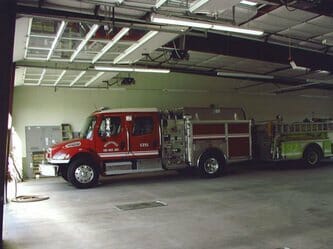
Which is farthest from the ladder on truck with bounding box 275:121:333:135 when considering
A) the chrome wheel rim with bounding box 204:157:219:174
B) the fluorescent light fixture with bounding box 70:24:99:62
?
the fluorescent light fixture with bounding box 70:24:99:62

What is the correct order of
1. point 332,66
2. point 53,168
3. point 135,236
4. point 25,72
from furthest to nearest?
point 332,66 < point 25,72 < point 53,168 < point 135,236

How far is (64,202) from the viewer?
880 cm

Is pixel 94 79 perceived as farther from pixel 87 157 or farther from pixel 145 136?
pixel 87 157

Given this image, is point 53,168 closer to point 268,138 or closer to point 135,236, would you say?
point 135,236

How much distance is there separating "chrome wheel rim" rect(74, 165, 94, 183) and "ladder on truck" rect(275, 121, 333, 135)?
724cm

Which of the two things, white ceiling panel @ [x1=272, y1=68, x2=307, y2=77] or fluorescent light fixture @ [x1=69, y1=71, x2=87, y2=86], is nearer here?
fluorescent light fixture @ [x1=69, y1=71, x2=87, y2=86]

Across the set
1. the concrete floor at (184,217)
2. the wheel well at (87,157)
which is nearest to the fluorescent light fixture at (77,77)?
the wheel well at (87,157)

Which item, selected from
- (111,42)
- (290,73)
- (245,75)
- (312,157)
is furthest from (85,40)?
(290,73)

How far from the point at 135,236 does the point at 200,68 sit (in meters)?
10.7

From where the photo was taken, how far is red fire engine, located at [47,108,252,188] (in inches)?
434

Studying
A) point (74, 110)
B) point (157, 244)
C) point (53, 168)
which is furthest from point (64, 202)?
point (74, 110)

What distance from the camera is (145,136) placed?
11.7m

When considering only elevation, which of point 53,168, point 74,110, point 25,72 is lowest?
point 53,168

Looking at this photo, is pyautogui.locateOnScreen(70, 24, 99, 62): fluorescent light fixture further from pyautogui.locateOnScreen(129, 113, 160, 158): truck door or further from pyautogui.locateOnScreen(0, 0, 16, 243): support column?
pyautogui.locateOnScreen(129, 113, 160, 158): truck door
